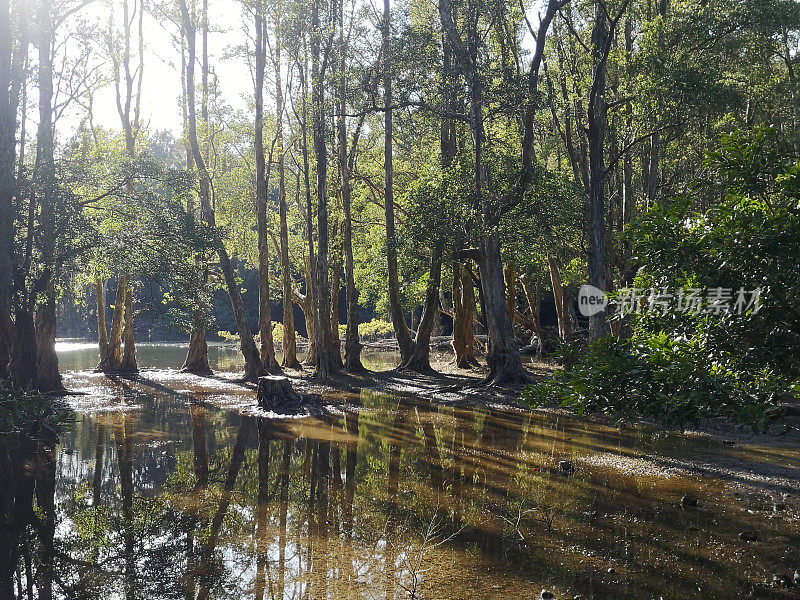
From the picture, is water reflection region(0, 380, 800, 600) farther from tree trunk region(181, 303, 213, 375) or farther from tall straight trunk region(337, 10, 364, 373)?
tree trunk region(181, 303, 213, 375)

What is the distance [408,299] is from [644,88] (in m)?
12.6

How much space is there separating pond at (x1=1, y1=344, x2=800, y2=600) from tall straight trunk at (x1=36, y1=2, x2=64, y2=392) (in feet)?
14.4

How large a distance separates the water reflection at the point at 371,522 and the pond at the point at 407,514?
0.08ft

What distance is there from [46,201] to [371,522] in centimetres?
1103

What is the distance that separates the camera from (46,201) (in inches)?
550

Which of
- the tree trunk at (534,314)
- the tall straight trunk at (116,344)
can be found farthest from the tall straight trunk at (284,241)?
the tree trunk at (534,314)

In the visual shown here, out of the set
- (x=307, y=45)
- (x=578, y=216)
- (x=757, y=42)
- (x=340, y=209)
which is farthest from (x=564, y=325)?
(x=307, y=45)

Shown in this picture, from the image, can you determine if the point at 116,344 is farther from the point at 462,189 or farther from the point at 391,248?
the point at 462,189

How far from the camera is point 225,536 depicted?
260 inches

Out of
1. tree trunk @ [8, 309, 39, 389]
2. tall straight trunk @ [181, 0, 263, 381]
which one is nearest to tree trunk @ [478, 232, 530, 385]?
tall straight trunk @ [181, 0, 263, 381]

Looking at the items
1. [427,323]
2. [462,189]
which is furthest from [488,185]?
[427,323]

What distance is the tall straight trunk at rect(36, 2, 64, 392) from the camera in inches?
554

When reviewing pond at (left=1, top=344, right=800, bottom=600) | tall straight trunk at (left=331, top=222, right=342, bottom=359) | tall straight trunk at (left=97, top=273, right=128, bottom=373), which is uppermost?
tall straight trunk at (left=331, top=222, right=342, bottom=359)

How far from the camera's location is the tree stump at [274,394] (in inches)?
621
